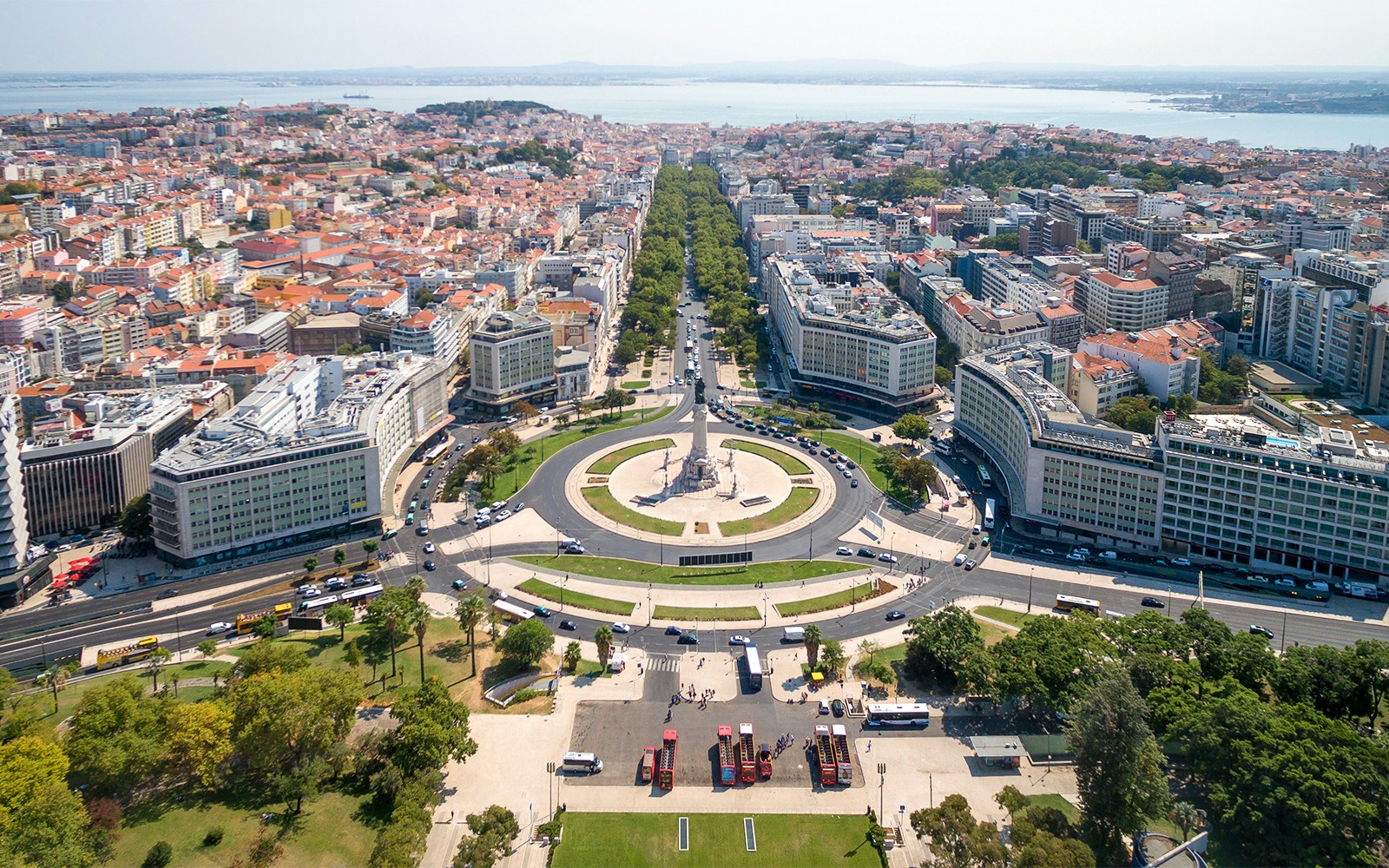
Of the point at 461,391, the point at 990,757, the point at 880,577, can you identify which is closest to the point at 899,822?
the point at 990,757

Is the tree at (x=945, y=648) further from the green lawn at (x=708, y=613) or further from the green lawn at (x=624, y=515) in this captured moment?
the green lawn at (x=624, y=515)

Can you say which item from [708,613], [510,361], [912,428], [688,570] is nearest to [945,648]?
[708,613]

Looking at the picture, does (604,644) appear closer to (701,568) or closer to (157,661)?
(701,568)

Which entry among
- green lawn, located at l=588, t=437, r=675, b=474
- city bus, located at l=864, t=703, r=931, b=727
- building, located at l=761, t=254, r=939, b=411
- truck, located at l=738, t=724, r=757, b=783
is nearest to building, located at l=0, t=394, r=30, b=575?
green lawn, located at l=588, t=437, r=675, b=474

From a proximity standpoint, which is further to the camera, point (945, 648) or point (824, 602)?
point (824, 602)

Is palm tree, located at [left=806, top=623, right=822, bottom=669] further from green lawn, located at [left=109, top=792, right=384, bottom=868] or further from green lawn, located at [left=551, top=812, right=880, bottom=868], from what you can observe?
green lawn, located at [left=109, top=792, right=384, bottom=868]

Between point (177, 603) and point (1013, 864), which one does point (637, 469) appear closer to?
point (177, 603)
